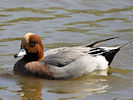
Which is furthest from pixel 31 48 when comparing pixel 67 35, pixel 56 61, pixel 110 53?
pixel 67 35

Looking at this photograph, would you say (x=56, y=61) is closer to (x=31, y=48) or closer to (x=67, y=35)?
(x=31, y=48)

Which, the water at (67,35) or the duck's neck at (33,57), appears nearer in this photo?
the water at (67,35)

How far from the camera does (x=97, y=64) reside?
8.09m

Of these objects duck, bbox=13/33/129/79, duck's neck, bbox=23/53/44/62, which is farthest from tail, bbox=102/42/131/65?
duck's neck, bbox=23/53/44/62

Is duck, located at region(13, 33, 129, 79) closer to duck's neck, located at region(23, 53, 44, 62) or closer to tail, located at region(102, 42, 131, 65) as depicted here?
duck's neck, located at region(23, 53, 44, 62)

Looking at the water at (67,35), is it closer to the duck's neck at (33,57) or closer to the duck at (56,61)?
the duck at (56,61)

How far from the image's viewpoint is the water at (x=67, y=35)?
22.6 ft

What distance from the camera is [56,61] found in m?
7.63

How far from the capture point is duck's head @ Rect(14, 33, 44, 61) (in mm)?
7648

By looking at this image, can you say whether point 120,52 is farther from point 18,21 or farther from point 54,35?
point 18,21

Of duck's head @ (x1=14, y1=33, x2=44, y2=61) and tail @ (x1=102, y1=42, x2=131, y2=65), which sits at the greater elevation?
duck's head @ (x1=14, y1=33, x2=44, y2=61)

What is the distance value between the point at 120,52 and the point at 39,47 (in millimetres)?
2093

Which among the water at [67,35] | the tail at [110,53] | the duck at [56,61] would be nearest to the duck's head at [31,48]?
the duck at [56,61]

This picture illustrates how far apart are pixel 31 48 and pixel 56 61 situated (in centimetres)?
54
